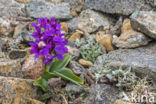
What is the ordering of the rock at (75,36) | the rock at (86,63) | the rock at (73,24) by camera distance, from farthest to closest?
the rock at (73,24), the rock at (75,36), the rock at (86,63)

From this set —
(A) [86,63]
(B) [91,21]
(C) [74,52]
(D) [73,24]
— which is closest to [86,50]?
(C) [74,52]

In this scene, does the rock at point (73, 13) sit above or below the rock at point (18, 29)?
above

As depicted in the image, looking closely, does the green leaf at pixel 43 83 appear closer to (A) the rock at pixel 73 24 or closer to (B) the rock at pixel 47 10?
(A) the rock at pixel 73 24

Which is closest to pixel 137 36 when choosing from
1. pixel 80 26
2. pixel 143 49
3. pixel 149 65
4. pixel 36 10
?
pixel 143 49

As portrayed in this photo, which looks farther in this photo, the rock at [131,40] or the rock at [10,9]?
the rock at [10,9]

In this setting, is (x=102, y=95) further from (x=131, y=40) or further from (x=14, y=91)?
(x=131, y=40)

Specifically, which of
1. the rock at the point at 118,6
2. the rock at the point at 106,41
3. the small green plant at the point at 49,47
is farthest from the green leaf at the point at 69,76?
the rock at the point at 118,6
